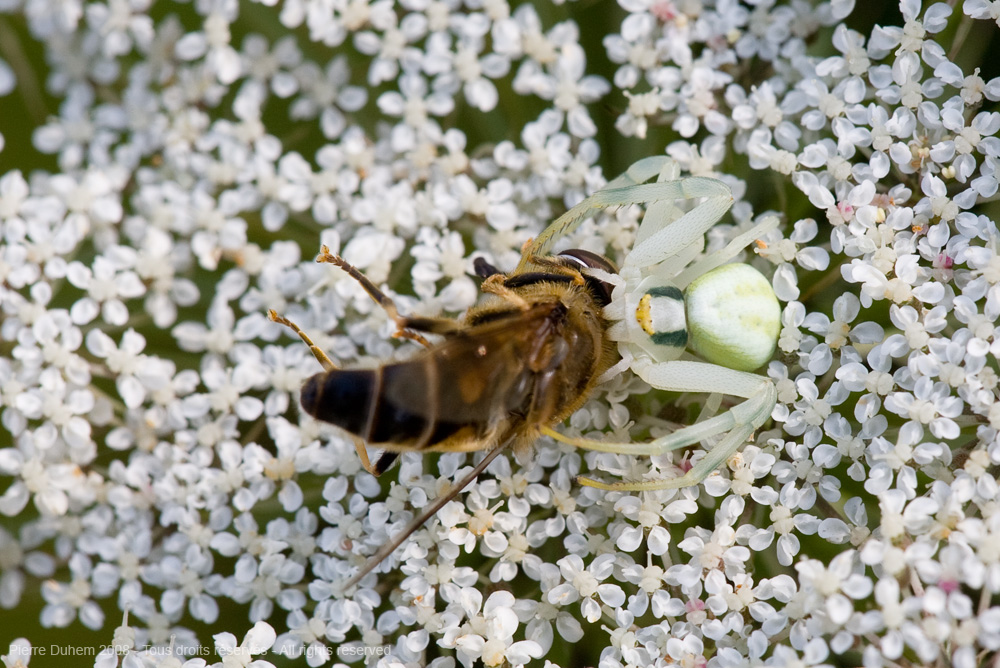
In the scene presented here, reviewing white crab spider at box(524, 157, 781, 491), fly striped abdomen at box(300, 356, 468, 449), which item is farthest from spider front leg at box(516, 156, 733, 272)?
fly striped abdomen at box(300, 356, 468, 449)

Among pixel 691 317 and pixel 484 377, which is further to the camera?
pixel 691 317

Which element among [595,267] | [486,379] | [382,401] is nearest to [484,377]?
[486,379]

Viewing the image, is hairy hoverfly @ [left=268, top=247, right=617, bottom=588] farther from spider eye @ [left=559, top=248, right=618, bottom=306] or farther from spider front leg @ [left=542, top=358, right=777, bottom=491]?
spider front leg @ [left=542, top=358, right=777, bottom=491]

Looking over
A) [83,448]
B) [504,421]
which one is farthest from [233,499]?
[504,421]

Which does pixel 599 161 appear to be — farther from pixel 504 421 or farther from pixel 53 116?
pixel 53 116

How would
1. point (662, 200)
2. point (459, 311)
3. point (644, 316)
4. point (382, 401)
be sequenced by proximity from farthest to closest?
1. point (459, 311)
2. point (662, 200)
3. point (644, 316)
4. point (382, 401)

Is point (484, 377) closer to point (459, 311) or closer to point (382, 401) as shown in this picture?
point (382, 401)

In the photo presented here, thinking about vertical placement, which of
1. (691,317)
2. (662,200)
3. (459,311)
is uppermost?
(662,200)
